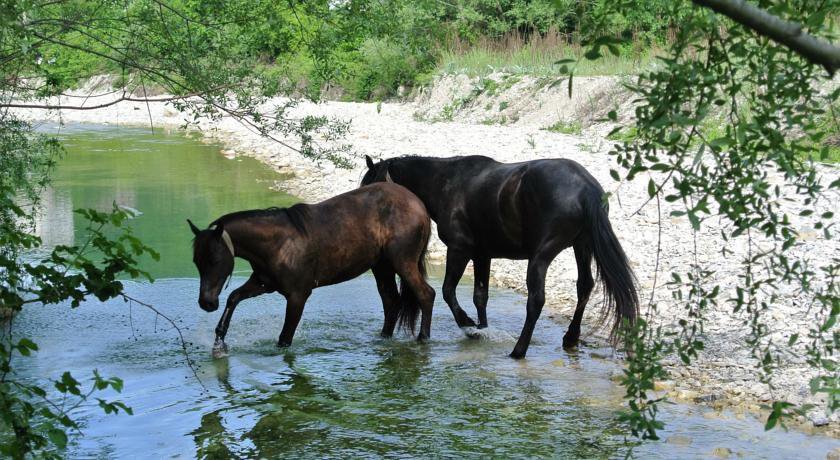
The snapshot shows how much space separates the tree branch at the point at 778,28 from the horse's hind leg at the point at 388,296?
6.64 m

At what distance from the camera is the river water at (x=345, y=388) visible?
6.01 m

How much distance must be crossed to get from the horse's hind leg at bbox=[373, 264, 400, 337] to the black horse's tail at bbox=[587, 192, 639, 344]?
2114 mm

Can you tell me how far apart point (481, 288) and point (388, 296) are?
91 cm

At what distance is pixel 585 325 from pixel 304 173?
40.1ft

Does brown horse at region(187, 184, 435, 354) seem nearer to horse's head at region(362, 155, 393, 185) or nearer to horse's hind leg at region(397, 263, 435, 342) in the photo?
horse's hind leg at region(397, 263, 435, 342)

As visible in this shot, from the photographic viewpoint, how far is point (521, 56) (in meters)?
25.9

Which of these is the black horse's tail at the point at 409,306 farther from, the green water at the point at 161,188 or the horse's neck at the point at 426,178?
the green water at the point at 161,188

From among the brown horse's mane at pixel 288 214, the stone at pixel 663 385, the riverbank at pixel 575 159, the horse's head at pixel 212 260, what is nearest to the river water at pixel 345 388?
the stone at pixel 663 385

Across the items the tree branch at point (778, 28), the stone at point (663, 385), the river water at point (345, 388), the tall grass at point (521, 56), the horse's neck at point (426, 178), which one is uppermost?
the tall grass at point (521, 56)

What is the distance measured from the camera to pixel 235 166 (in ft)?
75.9

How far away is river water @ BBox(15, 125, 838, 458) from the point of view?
6.01 m

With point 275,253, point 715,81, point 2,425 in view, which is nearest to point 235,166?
point 275,253

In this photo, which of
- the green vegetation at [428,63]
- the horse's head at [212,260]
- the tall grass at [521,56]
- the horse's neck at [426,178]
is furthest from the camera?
the tall grass at [521,56]

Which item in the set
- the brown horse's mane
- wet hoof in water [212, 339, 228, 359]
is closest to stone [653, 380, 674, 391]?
the brown horse's mane
